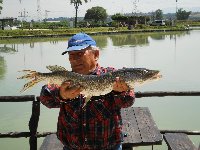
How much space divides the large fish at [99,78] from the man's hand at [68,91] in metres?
0.04

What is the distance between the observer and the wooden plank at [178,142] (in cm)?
425

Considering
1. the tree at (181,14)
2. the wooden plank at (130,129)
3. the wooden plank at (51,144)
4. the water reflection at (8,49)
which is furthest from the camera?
the tree at (181,14)

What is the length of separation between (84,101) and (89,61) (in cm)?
33

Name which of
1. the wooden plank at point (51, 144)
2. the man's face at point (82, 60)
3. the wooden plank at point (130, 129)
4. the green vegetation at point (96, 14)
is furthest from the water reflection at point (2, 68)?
the green vegetation at point (96, 14)

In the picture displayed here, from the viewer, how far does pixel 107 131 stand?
119 inches

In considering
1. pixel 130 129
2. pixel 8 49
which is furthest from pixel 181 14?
pixel 130 129

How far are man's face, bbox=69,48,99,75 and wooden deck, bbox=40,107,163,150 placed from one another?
1.55 meters

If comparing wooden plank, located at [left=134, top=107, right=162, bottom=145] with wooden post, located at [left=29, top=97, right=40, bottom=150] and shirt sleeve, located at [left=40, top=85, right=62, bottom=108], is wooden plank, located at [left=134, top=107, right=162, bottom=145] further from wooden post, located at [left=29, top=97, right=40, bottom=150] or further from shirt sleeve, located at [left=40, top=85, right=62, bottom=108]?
shirt sleeve, located at [left=40, top=85, right=62, bottom=108]

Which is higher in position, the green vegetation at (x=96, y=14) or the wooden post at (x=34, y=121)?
the green vegetation at (x=96, y=14)

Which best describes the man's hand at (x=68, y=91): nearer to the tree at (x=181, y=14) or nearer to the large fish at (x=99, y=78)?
the large fish at (x=99, y=78)

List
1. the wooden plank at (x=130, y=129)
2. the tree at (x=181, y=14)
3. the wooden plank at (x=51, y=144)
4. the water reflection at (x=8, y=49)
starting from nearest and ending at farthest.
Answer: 1. the wooden plank at (x=51, y=144)
2. the wooden plank at (x=130, y=129)
3. the water reflection at (x=8, y=49)
4. the tree at (x=181, y=14)

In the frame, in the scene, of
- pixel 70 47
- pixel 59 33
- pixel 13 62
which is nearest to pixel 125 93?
pixel 70 47

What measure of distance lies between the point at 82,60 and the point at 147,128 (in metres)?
2.01

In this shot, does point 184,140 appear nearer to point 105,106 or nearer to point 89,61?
point 105,106
